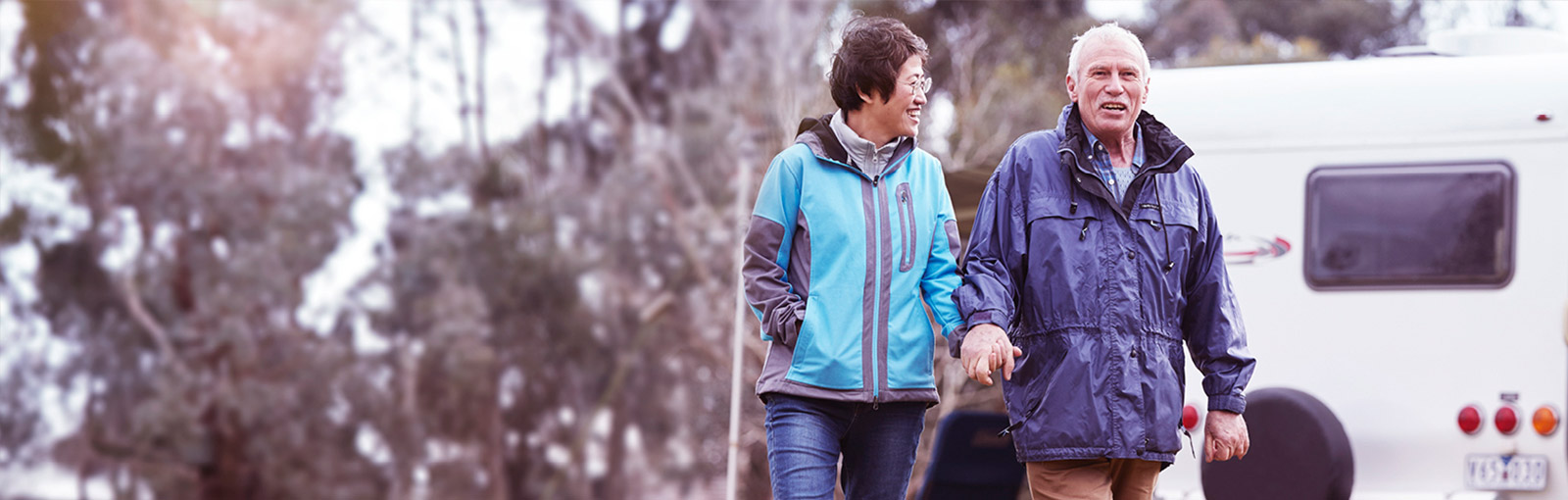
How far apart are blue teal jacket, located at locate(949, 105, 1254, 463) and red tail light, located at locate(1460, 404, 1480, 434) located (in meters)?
2.57

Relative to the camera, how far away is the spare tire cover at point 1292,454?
5.06m

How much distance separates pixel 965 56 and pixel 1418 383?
11141mm

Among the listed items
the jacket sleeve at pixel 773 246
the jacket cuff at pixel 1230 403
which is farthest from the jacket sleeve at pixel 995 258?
the jacket cuff at pixel 1230 403

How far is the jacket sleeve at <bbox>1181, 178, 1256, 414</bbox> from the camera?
287 cm

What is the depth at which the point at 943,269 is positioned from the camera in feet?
9.93

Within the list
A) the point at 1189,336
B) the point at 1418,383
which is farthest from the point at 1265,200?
the point at 1189,336

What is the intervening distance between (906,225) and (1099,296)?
1.33 ft

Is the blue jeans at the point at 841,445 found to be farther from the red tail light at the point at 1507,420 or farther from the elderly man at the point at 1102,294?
the red tail light at the point at 1507,420

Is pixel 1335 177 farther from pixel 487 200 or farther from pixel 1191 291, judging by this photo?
pixel 487 200

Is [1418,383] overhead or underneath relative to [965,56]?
underneath

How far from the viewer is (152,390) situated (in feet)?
59.8

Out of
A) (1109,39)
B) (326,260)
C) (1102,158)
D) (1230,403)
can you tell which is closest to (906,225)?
(1102,158)

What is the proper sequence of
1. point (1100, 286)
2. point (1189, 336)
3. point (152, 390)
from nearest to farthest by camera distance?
point (1100, 286) → point (1189, 336) → point (152, 390)

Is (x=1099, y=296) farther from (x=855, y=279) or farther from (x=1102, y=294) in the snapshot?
(x=855, y=279)
